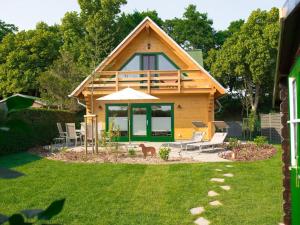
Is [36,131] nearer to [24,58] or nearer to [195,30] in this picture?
[24,58]

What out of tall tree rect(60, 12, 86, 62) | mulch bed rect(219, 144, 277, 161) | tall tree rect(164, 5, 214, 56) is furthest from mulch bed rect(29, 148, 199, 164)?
tall tree rect(164, 5, 214, 56)

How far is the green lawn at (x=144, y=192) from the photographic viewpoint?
21.5ft

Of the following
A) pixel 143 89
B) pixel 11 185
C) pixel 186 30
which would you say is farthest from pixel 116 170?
pixel 186 30

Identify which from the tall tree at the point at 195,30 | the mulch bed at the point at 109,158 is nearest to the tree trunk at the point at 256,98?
the tall tree at the point at 195,30

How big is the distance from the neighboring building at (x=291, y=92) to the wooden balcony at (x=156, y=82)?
12.5 metres

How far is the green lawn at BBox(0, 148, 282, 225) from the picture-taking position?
21.5 feet

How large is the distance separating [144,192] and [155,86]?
38.1 ft

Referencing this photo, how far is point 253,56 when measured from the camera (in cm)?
3133

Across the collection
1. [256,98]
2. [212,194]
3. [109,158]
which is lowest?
[212,194]

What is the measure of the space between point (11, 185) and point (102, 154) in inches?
195

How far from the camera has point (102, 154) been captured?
13.5 meters

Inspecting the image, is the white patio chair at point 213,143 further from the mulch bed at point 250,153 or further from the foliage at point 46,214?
the foliage at point 46,214

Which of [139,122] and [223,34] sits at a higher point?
[223,34]

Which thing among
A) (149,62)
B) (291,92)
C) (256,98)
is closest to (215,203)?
(291,92)
